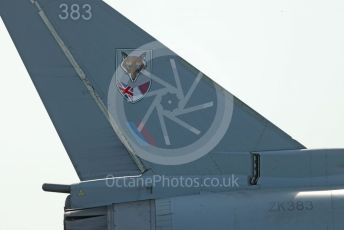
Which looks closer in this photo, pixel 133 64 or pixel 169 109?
pixel 169 109

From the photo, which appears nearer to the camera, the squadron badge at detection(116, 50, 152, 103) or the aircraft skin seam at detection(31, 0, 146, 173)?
the aircraft skin seam at detection(31, 0, 146, 173)

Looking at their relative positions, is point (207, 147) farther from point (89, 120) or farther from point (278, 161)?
point (89, 120)

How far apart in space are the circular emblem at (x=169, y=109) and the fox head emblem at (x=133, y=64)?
0.01m

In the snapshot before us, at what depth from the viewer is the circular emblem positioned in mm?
8945

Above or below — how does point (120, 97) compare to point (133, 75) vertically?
below

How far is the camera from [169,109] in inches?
355

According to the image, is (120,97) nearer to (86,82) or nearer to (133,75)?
(133,75)

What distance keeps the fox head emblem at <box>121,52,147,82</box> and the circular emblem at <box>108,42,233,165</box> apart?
1 centimetres

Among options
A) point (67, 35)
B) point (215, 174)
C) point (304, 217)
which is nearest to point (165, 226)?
point (215, 174)

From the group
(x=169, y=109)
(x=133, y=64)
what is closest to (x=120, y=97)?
(x=133, y=64)

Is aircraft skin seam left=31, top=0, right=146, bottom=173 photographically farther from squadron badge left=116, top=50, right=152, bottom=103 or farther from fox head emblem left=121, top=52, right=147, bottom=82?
fox head emblem left=121, top=52, right=147, bottom=82

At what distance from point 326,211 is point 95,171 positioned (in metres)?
2.75

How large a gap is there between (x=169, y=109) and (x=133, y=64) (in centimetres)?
73

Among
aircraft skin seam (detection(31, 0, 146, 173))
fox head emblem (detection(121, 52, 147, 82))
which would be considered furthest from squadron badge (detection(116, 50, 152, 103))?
aircraft skin seam (detection(31, 0, 146, 173))
